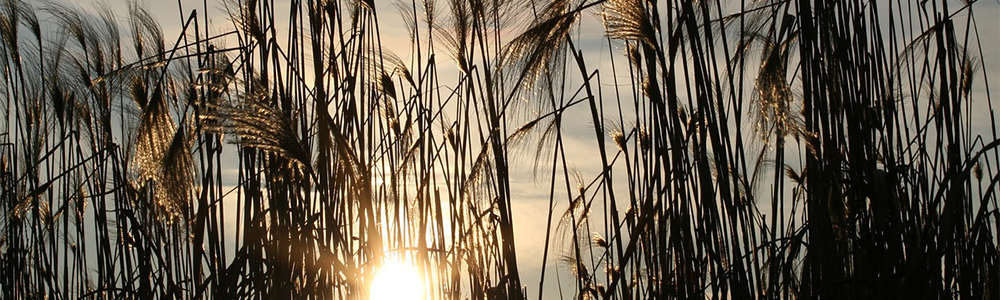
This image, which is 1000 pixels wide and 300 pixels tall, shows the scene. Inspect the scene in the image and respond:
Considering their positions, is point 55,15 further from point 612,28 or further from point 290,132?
point 612,28

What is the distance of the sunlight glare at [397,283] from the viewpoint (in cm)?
175

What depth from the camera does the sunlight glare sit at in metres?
1.75

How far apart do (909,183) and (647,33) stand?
76 centimetres

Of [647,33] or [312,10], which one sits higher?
[312,10]

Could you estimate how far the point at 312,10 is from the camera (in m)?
1.84

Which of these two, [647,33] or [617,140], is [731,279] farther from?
[617,140]

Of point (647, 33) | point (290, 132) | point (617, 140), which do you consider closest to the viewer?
point (290, 132)

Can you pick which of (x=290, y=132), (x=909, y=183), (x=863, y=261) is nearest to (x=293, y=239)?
(x=290, y=132)

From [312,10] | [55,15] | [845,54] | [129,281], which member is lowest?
[129,281]

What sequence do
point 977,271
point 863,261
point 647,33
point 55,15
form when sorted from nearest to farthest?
1. point 647,33
2. point 863,261
3. point 977,271
4. point 55,15

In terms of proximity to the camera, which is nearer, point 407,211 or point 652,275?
point 652,275

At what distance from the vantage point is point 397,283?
6.38 ft

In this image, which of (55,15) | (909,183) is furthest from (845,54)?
(55,15)

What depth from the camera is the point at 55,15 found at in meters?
2.69
